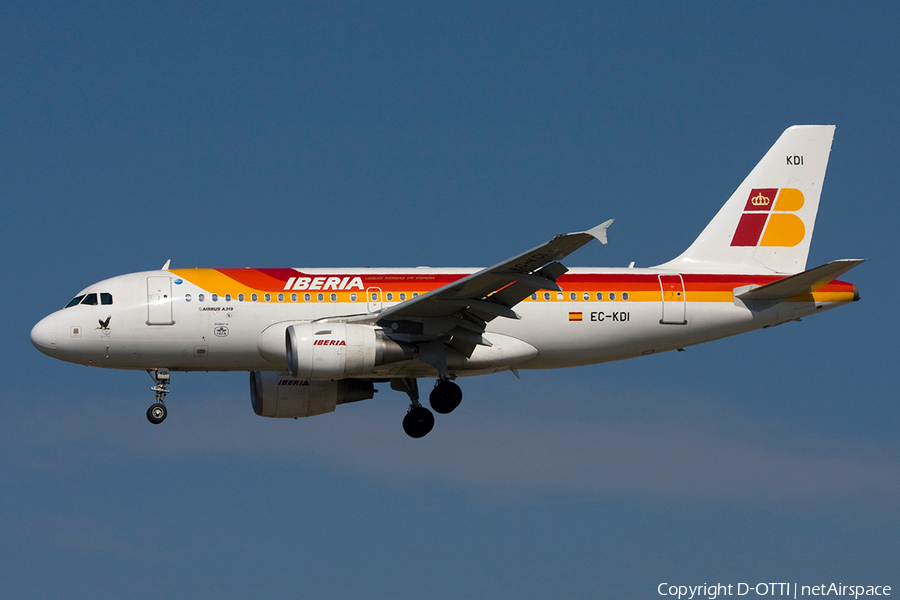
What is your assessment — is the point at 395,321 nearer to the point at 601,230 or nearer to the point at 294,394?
the point at 294,394

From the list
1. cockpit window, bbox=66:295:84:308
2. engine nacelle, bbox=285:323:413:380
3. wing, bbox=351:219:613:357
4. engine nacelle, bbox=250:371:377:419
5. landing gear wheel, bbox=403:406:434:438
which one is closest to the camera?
wing, bbox=351:219:613:357

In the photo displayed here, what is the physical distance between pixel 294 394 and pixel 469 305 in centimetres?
640

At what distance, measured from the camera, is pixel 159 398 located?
29328mm

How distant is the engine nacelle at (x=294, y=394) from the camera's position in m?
31.2

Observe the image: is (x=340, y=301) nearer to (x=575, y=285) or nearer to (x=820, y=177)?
(x=575, y=285)

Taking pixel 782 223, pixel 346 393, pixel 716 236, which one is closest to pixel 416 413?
pixel 346 393

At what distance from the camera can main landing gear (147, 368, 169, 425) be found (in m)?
29.2

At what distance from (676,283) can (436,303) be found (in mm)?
6874

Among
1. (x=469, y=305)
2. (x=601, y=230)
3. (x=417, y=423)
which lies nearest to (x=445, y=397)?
(x=417, y=423)

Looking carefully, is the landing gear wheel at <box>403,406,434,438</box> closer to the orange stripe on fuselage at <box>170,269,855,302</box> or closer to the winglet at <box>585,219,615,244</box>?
the orange stripe on fuselage at <box>170,269,855,302</box>

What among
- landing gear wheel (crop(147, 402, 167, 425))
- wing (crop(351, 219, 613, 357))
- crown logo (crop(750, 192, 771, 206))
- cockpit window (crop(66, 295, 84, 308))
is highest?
crown logo (crop(750, 192, 771, 206))

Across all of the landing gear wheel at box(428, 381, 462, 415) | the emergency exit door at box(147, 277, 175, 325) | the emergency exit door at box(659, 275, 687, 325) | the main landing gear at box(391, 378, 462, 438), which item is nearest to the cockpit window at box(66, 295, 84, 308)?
the emergency exit door at box(147, 277, 175, 325)

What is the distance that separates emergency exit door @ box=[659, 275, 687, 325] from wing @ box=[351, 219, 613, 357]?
4.48 metres

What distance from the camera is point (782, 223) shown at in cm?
3294
